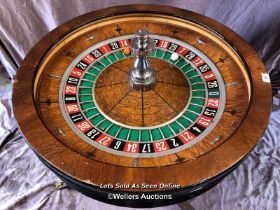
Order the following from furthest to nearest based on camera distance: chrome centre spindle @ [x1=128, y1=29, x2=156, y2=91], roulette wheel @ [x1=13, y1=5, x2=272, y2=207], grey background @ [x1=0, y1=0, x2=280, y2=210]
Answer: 1. grey background @ [x1=0, y1=0, x2=280, y2=210]
2. chrome centre spindle @ [x1=128, y1=29, x2=156, y2=91]
3. roulette wheel @ [x1=13, y1=5, x2=272, y2=207]

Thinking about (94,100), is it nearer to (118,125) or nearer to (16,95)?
(118,125)

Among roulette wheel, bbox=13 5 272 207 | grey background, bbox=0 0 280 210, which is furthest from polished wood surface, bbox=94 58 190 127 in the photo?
grey background, bbox=0 0 280 210

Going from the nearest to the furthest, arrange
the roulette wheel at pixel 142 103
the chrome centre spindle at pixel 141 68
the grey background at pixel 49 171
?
the roulette wheel at pixel 142 103, the chrome centre spindle at pixel 141 68, the grey background at pixel 49 171

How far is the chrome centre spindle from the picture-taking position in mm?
1436

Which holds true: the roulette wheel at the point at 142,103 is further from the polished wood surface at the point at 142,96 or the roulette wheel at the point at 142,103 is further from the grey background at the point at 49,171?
the grey background at the point at 49,171

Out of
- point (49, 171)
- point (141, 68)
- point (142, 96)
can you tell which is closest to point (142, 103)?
point (142, 96)

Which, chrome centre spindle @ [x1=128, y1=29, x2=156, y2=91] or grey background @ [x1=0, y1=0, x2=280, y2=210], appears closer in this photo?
chrome centre spindle @ [x1=128, y1=29, x2=156, y2=91]

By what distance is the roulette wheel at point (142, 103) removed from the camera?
1.20 meters

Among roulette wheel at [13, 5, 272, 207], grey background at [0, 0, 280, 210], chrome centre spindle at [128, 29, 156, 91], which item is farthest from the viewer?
grey background at [0, 0, 280, 210]

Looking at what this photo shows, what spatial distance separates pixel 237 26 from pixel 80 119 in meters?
1.39

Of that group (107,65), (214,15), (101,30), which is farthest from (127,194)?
(214,15)

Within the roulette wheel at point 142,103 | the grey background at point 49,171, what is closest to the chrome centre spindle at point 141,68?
the roulette wheel at point 142,103

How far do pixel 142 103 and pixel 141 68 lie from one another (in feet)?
0.48

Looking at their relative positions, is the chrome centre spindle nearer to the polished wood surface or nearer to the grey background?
the polished wood surface
